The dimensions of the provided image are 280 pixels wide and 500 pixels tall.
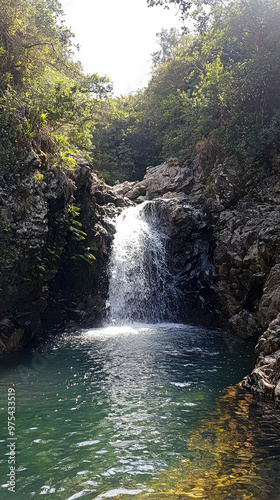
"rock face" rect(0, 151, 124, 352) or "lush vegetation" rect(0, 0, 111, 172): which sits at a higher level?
"lush vegetation" rect(0, 0, 111, 172)

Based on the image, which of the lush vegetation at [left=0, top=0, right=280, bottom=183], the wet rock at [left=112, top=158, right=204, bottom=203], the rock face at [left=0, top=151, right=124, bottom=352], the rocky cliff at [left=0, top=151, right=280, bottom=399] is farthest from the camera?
the wet rock at [left=112, top=158, right=204, bottom=203]

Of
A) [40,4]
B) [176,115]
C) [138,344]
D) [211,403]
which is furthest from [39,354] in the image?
[176,115]

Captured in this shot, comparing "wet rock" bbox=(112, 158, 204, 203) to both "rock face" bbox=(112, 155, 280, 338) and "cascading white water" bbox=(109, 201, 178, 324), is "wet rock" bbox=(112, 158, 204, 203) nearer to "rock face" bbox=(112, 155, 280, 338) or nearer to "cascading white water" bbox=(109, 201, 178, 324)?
"rock face" bbox=(112, 155, 280, 338)

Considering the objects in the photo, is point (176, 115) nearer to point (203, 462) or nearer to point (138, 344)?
point (138, 344)

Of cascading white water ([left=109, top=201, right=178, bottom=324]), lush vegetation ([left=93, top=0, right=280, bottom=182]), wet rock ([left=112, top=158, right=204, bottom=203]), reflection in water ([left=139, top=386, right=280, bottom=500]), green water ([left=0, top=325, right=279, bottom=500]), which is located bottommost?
reflection in water ([left=139, top=386, right=280, bottom=500])

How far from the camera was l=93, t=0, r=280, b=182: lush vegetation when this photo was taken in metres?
17.1

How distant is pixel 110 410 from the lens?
675cm

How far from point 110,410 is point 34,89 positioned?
11387 millimetres

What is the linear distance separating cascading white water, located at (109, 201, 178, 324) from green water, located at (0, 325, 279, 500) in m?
4.69

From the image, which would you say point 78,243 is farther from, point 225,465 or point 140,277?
point 225,465

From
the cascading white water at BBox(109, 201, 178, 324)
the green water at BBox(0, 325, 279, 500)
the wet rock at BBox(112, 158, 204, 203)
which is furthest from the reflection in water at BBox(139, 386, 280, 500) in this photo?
the wet rock at BBox(112, 158, 204, 203)

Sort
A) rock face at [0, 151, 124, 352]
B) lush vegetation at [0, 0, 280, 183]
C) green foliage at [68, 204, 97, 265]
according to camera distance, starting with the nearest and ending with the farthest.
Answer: rock face at [0, 151, 124, 352]
lush vegetation at [0, 0, 280, 183]
green foliage at [68, 204, 97, 265]

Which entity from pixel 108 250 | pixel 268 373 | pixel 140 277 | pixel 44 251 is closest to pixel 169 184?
pixel 108 250

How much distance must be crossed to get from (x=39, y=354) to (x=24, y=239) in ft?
13.1
